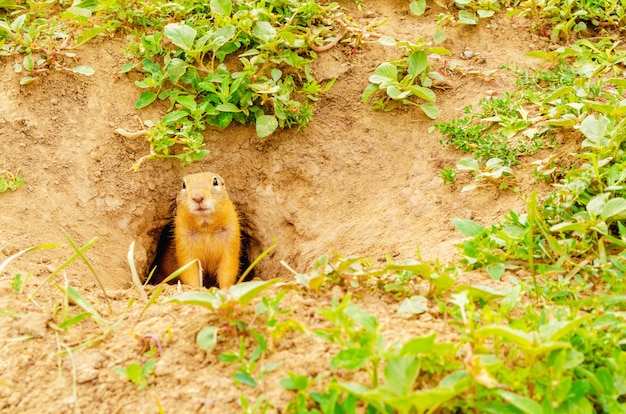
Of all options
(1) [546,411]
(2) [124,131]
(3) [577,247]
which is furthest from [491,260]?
(2) [124,131]

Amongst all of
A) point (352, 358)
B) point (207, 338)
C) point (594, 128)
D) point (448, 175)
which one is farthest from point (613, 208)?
point (207, 338)

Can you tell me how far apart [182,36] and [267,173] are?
149cm

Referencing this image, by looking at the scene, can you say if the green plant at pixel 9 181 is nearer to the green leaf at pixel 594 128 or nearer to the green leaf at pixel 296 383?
the green leaf at pixel 296 383

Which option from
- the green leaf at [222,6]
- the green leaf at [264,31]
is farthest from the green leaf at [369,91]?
the green leaf at [222,6]

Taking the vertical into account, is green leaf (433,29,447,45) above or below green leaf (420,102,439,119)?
above

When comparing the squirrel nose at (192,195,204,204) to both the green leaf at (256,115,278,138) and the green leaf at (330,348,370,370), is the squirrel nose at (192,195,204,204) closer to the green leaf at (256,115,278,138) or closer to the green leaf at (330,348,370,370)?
the green leaf at (256,115,278,138)

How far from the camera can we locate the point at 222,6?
548 cm

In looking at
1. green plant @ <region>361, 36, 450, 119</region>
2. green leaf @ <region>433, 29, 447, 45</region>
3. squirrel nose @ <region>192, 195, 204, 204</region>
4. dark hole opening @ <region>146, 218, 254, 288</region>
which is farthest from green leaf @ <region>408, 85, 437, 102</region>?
dark hole opening @ <region>146, 218, 254, 288</region>

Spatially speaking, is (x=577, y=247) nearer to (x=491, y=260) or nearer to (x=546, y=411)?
(x=491, y=260)

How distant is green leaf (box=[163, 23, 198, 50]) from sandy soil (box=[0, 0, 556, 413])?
691mm

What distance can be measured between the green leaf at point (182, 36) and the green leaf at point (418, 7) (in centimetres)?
234

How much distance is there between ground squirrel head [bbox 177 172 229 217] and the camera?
535 cm

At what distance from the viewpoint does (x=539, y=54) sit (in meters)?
5.25

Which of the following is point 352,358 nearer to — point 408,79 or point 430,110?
point 430,110
